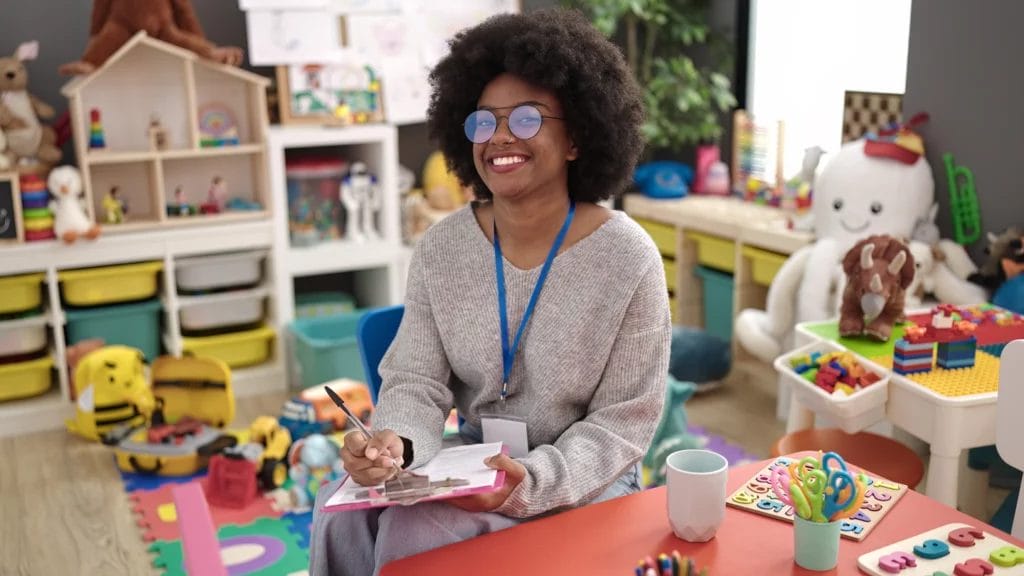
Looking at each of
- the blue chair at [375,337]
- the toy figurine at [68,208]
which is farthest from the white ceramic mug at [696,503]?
the toy figurine at [68,208]

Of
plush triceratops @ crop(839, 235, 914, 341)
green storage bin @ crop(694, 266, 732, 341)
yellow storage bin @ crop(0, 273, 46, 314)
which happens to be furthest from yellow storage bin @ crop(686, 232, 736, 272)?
yellow storage bin @ crop(0, 273, 46, 314)

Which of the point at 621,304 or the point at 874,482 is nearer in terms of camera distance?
the point at 874,482

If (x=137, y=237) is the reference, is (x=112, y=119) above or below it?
above

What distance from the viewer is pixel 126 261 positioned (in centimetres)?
326

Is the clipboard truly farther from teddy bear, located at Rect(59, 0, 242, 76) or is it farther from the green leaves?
the green leaves

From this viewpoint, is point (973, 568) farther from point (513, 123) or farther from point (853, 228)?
point (853, 228)

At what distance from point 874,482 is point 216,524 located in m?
1.74

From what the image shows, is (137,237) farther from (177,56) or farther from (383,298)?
(383,298)

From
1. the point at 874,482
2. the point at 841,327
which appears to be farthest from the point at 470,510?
the point at 841,327

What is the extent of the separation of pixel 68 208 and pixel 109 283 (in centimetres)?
27

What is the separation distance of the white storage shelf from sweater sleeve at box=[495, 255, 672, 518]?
211cm

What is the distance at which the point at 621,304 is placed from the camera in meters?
1.55

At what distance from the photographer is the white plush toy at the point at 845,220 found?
2812 mm

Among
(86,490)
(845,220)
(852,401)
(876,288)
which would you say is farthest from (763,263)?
(86,490)
